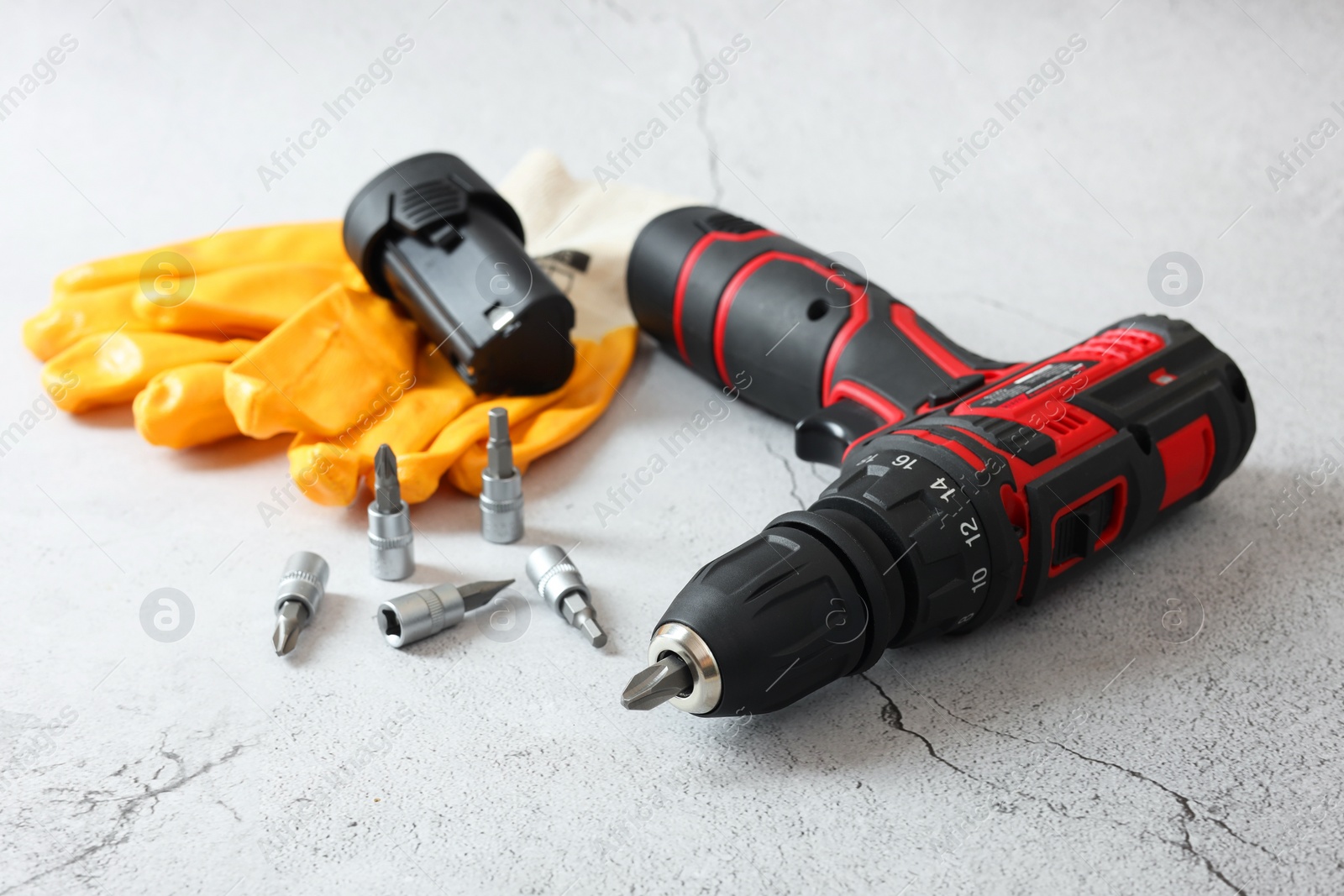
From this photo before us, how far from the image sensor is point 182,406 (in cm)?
170

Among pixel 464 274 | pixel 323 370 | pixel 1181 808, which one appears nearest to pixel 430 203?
pixel 464 274

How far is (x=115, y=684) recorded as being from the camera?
4.41 ft

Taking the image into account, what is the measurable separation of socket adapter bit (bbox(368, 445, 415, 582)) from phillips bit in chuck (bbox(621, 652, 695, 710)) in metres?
0.48

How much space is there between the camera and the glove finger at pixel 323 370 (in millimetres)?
1684

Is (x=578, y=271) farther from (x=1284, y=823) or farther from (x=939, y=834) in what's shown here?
(x=1284, y=823)

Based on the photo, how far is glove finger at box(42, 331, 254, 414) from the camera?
182 centimetres

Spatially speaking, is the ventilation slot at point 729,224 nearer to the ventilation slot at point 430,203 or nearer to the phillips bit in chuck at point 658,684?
the ventilation slot at point 430,203

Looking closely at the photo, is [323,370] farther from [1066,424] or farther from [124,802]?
[1066,424]

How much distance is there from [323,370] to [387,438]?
155 mm

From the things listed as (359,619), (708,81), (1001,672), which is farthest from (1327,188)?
(359,619)

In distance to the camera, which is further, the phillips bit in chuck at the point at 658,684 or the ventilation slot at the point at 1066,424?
the ventilation slot at the point at 1066,424

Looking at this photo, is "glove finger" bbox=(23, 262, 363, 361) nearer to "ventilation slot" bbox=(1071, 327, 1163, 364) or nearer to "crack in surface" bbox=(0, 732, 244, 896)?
"crack in surface" bbox=(0, 732, 244, 896)

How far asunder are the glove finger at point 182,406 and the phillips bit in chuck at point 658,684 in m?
0.92

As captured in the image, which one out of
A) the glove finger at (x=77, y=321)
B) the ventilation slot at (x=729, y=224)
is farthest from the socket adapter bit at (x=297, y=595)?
the ventilation slot at (x=729, y=224)
